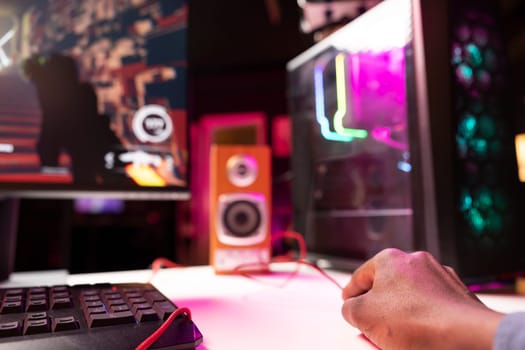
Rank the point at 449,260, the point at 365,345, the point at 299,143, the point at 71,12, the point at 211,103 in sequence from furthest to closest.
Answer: the point at 211,103 < the point at 299,143 < the point at 71,12 < the point at 449,260 < the point at 365,345

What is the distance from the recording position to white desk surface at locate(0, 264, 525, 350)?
0.36 meters

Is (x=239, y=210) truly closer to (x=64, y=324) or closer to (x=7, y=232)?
(x=7, y=232)

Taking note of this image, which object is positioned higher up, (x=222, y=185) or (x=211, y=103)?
(x=211, y=103)

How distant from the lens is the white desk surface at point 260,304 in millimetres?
359

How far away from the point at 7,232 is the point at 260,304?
16.3 inches

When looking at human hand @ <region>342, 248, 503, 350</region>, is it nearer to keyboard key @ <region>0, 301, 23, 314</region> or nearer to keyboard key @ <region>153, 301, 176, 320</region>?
keyboard key @ <region>153, 301, 176, 320</region>

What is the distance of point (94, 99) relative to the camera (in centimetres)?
67

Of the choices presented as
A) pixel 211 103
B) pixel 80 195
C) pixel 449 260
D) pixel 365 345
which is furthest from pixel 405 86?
pixel 211 103

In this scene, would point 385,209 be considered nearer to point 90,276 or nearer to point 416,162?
point 416,162

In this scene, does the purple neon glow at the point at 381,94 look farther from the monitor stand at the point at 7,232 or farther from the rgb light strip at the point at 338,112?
the monitor stand at the point at 7,232

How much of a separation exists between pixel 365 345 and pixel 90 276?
507mm

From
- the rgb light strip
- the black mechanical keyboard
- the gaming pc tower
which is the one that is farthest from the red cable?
the rgb light strip

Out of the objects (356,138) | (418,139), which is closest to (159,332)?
(418,139)

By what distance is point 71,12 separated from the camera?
67 cm
